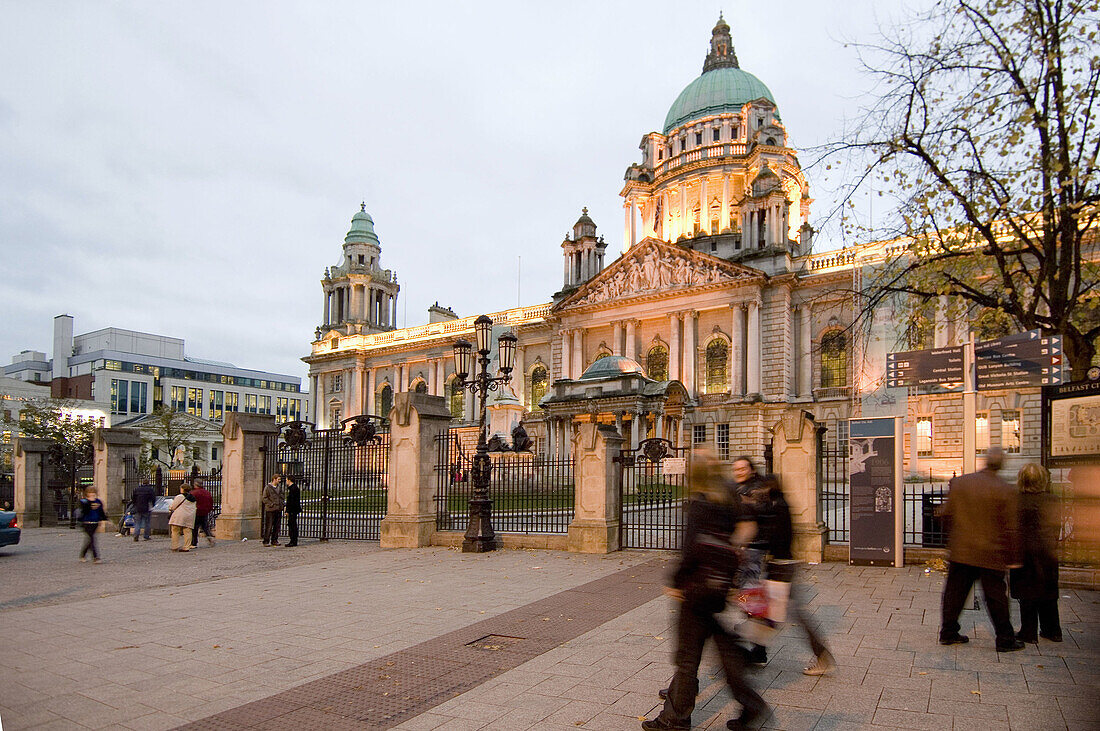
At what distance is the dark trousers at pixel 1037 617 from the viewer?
23.1 feet

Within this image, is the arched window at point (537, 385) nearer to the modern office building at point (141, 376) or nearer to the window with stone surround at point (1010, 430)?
the window with stone surround at point (1010, 430)

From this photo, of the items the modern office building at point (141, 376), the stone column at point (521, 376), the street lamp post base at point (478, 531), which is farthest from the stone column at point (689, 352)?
the modern office building at point (141, 376)

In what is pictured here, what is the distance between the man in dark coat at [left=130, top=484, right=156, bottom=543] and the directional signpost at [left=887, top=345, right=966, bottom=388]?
60.1 ft

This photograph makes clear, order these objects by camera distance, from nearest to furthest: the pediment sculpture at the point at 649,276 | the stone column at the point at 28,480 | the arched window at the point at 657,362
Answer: the stone column at the point at 28,480
the pediment sculpture at the point at 649,276
the arched window at the point at 657,362

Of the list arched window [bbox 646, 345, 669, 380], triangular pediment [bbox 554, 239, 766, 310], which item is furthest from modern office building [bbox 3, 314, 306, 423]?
arched window [bbox 646, 345, 669, 380]

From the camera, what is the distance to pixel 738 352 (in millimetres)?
47094

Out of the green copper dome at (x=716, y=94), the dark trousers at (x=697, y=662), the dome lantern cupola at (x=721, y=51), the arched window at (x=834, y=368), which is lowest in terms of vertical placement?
the dark trousers at (x=697, y=662)

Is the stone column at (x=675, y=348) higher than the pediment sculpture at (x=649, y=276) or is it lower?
lower

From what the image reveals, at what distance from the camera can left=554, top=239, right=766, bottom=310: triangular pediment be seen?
1896 inches

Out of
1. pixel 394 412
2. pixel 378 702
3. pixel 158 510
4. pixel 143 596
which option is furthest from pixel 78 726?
pixel 158 510

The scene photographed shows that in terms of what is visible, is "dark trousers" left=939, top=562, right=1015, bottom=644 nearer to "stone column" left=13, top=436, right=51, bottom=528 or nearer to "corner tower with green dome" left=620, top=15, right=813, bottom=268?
"stone column" left=13, top=436, right=51, bottom=528

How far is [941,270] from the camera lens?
44.7ft

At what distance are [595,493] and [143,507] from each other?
12970 mm

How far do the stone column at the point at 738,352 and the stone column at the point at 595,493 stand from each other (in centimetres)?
3413
